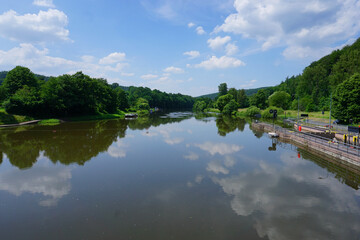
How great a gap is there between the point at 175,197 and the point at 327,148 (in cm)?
2255

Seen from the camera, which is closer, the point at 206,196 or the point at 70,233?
the point at 70,233

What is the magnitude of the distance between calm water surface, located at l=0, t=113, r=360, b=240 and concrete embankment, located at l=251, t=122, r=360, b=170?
90.3 inches

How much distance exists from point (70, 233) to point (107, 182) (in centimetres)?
631

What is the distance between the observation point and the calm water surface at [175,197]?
9.97 meters

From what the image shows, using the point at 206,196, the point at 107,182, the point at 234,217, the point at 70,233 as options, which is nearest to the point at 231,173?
the point at 206,196

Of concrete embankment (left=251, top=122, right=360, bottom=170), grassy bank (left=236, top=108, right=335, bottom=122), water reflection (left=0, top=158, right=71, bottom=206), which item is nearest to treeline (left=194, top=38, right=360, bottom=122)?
grassy bank (left=236, top=108, right=335, bottom=122)

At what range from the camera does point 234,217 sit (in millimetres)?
11039

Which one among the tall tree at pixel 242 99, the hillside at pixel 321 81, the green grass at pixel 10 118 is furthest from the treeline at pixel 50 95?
the tall tree at pixel 242 99

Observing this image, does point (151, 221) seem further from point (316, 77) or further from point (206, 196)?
point (316, 77)

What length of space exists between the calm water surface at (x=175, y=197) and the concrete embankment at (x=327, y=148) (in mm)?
2294

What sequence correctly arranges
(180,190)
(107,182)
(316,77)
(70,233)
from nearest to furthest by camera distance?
(70,233), (180,190), (107,182), (316,77)

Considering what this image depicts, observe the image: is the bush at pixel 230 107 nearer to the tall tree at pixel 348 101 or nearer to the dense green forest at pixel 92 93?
the dense green forest at pixel 92 93

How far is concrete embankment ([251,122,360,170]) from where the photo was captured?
2101cm

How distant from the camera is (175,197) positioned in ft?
43.7
